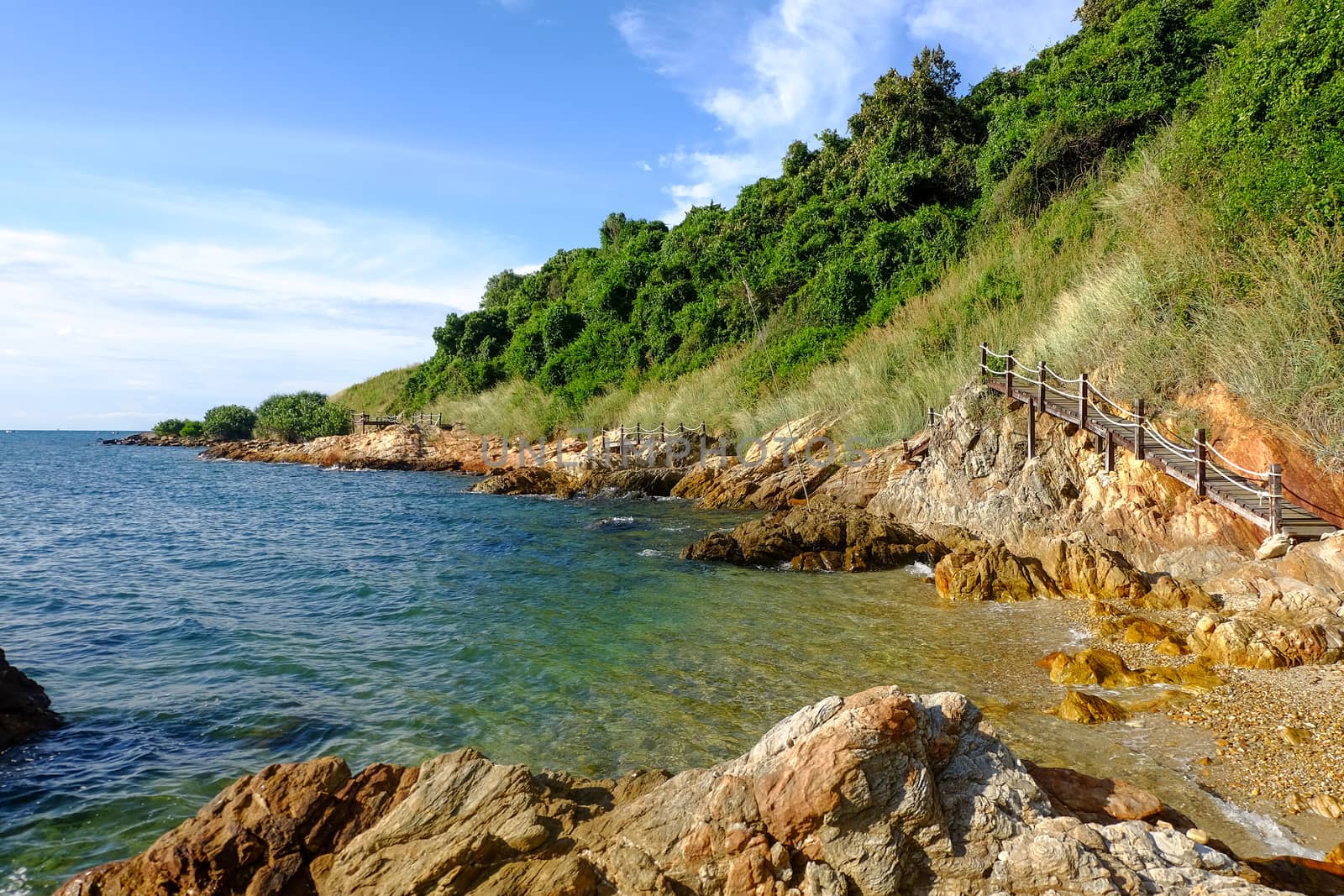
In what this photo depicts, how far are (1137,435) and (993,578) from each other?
2.95m

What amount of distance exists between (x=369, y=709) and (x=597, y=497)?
49.6ft

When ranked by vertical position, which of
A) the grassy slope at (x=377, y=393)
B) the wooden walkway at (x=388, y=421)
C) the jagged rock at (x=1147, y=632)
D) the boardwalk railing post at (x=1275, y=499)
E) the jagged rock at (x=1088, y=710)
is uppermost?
the grassy slope at (x=377, y=393)

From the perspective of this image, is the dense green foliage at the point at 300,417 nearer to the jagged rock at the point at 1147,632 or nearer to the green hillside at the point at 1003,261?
the green hillside at the point at 1003,261

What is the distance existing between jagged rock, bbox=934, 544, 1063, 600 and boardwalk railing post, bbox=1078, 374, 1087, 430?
8.68 ft

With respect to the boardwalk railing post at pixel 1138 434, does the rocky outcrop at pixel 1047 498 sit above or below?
below

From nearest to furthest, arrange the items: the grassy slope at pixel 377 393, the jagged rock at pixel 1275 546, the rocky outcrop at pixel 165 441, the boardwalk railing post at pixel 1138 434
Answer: the jagged rock at pixel 1275 546, the boardwalk railing post at pixel 1138 434, the grassy slope at pixel 377 393, the rocky outcrop at pixel 165 441

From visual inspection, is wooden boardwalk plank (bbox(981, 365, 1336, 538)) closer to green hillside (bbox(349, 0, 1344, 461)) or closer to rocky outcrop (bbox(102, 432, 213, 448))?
green hillside (bbox(349, 0, 1344, 461))

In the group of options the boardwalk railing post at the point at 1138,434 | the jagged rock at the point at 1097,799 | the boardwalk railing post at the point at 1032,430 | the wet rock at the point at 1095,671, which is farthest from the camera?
the boardwalk railing post at the point at 1032,430

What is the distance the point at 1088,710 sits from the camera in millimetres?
5770

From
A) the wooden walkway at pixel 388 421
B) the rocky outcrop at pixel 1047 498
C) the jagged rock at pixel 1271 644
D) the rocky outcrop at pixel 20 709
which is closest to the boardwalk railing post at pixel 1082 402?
the rocky outcrop at pixel 1047 498

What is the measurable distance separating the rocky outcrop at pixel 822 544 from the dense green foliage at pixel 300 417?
40.7 meters

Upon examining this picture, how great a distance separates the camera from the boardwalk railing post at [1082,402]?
11156 millimetres

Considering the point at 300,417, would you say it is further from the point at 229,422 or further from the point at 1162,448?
the point at 1162,448

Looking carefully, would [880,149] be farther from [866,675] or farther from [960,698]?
[960,698]
